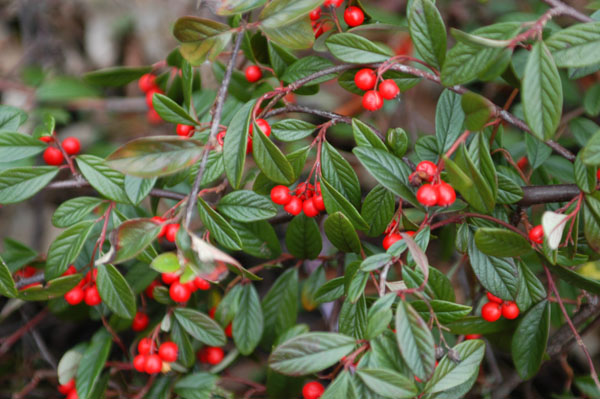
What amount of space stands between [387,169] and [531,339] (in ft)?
1.93

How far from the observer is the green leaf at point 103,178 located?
1214mm

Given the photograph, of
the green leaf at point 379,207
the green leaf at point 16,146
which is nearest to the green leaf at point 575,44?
the green leaf at point 379,207

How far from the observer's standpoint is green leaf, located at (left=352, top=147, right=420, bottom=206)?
1.02m

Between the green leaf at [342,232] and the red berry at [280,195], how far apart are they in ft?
0.36

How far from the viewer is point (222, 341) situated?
1.30 metres

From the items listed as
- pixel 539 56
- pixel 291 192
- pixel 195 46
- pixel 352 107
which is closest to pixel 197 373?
pixel 291 192

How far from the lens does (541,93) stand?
2.92 ft

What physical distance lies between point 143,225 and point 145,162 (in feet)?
0.42

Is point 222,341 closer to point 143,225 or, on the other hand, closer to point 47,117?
point 143,225

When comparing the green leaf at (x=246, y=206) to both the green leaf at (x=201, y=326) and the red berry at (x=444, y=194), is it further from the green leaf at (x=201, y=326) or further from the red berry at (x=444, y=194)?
the red berry at (x=444, y=194)

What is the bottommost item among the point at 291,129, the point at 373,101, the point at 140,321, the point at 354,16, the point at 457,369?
the point at 140,321

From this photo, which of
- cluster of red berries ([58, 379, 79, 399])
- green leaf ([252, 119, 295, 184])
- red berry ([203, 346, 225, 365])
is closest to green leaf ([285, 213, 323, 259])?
green leaf ([252, 119, 295, 184])

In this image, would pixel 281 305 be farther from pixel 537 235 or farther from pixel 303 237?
pixel 537 235

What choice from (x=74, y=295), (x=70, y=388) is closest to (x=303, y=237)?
(x=74, y=295)
